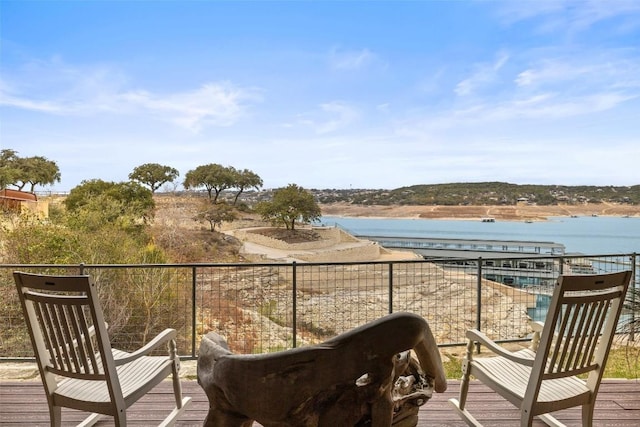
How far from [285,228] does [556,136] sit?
16.7 m

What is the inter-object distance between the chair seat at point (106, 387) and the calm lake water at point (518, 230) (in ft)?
51.8

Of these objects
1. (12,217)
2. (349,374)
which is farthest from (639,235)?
(12,217)

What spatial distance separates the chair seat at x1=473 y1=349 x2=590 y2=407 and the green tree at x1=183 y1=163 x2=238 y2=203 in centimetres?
2345

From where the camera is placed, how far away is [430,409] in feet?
8.29

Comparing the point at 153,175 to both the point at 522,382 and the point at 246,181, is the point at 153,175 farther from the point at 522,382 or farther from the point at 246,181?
the point at 522,382

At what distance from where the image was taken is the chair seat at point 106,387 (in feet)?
6.06

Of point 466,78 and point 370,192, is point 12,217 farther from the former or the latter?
point 466,78

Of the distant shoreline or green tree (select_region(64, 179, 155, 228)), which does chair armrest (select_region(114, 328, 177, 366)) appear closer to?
green tree (select_region(64, 179, 155, 228))

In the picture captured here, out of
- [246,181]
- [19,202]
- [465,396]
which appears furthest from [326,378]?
[246,181]

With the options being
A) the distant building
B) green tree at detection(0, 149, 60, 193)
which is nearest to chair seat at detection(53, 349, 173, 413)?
the distant building

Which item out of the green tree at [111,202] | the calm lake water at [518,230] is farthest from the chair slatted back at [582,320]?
the calm lake water at [518,230]

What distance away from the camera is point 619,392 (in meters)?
2.74

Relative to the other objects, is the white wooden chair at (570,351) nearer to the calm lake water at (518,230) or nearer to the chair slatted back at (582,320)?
the chair slatted back at (582,320)

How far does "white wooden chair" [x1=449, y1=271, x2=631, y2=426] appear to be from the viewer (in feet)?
5.90
